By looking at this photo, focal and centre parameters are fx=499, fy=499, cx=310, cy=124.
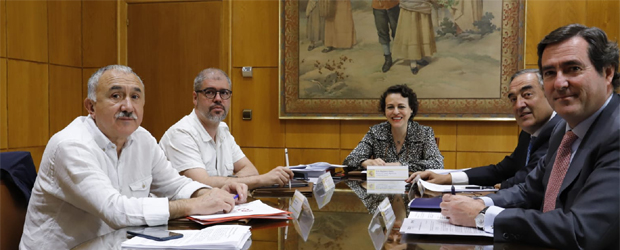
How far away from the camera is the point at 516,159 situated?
9.91 ft

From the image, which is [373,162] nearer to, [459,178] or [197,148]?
[459,178]

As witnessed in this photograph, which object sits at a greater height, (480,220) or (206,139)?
(206,139)

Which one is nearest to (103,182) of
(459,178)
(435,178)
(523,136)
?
(435,178)

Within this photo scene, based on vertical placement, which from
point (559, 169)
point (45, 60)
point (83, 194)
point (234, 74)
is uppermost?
point (45, 60)

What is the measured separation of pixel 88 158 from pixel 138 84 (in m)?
0.45

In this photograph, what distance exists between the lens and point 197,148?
311cm

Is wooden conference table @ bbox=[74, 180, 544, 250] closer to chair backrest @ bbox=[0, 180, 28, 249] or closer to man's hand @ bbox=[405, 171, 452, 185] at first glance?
chair backrest @ bbox=[0, 180, 28, 249]

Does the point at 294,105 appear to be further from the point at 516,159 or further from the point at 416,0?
the point at 516,159

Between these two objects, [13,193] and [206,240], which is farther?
[13,193]

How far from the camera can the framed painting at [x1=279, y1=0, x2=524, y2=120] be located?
5.21 meters

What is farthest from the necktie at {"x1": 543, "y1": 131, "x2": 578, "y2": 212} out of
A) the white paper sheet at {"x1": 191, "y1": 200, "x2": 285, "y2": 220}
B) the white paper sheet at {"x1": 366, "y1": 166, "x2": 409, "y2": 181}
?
the white paper sheet at {"x1": 366, "y1": 166, "x2": 409, "y2": 181}

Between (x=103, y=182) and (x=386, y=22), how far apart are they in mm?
4180

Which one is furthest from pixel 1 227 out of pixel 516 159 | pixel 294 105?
pixel 294 105

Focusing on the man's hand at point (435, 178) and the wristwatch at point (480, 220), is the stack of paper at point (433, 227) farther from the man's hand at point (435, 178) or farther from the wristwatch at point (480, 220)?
the man's hand at point (435, 178)
